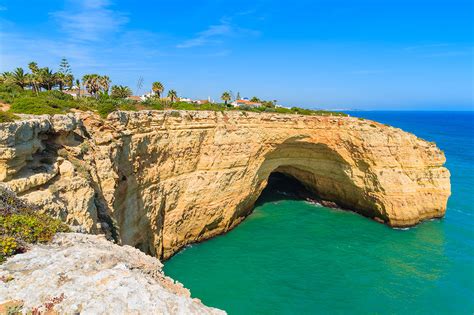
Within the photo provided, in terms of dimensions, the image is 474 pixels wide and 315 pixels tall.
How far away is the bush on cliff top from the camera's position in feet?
19.7

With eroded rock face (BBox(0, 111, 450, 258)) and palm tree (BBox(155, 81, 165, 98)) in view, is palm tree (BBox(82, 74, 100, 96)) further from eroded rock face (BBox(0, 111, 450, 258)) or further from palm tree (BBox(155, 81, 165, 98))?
eroded rock face (BBox(0, 111, 450, 258))

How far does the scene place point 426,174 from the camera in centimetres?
2777

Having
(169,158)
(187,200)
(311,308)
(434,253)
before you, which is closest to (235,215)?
(187,200)

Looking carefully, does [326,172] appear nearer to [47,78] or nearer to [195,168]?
[195,168]

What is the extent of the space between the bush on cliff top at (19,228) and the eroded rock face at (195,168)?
349cm

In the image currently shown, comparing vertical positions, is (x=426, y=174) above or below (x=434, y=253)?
above

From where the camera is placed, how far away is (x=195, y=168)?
2470 centimetres

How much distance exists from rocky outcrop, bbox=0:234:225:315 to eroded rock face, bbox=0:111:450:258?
6.34m

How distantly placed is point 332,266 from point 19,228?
64.4 feet

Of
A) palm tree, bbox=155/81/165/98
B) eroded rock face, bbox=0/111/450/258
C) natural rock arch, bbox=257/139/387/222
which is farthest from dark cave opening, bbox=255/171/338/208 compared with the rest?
palm tree, bbox=155/81/165/98

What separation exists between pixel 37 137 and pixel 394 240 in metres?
26.4

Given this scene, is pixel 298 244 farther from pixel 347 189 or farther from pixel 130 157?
pixel 130 157

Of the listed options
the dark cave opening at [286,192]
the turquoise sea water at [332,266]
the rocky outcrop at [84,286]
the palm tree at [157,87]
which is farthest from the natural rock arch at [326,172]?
the rocky outcrop at [84,286]

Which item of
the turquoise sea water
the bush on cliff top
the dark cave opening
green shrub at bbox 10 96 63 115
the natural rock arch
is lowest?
the turquoise sea water
